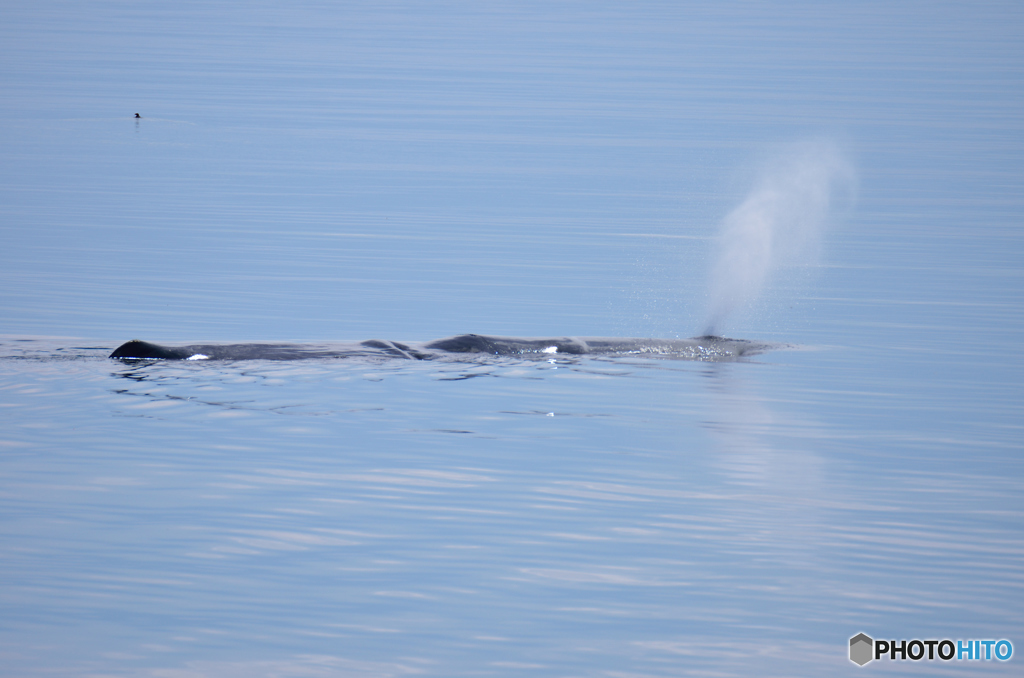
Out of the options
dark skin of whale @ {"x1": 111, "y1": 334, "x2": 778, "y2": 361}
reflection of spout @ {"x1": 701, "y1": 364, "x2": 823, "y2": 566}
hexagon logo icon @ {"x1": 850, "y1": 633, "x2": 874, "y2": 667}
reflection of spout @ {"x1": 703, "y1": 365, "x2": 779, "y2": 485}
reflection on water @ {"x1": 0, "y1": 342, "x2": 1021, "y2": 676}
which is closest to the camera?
hexagon logo icon @ {"x1": 850, "y1": 633, "x2": 874, "y2": 667}

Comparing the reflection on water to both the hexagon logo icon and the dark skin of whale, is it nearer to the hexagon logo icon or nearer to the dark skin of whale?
the hexagon logo icon

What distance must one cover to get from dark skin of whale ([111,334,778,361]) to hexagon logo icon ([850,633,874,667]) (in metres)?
9.92

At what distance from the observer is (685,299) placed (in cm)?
2661

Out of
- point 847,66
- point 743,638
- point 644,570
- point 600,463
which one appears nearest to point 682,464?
point 600,463

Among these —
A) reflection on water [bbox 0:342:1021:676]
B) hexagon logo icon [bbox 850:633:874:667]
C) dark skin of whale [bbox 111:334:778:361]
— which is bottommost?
hexagon logo icon [bbox 850:633:874:667]

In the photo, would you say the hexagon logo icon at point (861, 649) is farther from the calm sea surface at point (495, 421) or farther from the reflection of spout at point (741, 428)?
the reflection of spout at point (741, 428)

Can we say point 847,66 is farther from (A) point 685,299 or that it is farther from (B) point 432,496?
(B) point 432,496

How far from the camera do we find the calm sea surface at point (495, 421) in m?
10.5

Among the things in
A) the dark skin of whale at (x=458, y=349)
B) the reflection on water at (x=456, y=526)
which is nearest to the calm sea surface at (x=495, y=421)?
the reflection on water at (x=456, y=526)

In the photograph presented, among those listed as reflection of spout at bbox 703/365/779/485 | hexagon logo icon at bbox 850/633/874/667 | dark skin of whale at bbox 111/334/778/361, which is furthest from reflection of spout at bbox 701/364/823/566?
dark skin of whale at bbox 111/334/778/361

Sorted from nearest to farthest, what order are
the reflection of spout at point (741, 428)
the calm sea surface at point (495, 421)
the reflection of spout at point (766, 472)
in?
the calm sea surface at point (495, 421)
the reflection of spout at point (766, 472)
the reflection of spout at point (741, 428)

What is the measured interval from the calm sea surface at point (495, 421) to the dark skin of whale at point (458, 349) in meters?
0.39

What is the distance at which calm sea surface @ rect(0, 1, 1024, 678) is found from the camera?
10500 millimetres

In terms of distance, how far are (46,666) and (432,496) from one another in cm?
458
